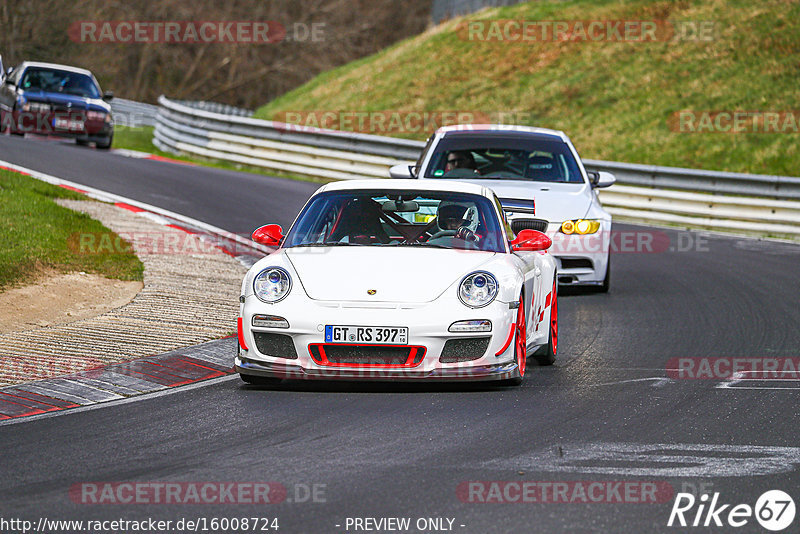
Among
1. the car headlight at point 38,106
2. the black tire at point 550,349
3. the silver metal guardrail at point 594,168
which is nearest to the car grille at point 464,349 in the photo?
the black tire at point 550,349

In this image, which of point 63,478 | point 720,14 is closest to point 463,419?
point 63,478

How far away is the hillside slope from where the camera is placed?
1118 inches

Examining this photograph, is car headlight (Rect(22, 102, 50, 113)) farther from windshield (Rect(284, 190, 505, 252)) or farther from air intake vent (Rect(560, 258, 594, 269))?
windshield (Rect(284, 190, 505, 252))

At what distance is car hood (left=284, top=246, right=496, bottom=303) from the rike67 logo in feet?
8.81

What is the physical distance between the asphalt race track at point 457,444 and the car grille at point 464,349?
0.88 ft

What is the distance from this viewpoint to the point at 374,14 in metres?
63.2

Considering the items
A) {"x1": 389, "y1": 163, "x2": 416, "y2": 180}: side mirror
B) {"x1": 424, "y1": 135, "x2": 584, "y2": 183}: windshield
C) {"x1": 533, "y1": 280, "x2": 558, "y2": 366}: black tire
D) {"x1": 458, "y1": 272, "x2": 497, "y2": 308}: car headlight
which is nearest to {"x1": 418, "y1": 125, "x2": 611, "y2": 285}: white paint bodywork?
{"x1": 424, "y1": 135, "x2": 584, "y2": 183}: windshield

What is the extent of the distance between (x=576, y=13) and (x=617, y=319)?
88.0 feet

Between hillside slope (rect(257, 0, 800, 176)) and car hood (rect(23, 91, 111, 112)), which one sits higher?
hillside slope (rect(257, 0, 800, 176))

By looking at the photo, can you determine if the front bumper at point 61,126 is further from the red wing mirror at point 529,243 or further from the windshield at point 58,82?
the red wing mirror at point 529,243

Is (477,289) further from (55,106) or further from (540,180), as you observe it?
(55,106)

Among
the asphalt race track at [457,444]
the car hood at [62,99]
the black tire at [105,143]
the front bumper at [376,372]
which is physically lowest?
the asphalt race track at [457,444]

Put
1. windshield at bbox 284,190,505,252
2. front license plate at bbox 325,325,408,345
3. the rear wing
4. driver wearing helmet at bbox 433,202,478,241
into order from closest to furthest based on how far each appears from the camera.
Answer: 1. front license plate at bbox 325,325,408,345
2. windshield at bbox 284,190,505,252
3. driver wearing helmet at bbox 433,202,478,241
4. the rear wing

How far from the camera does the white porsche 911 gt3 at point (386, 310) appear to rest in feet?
25.7
